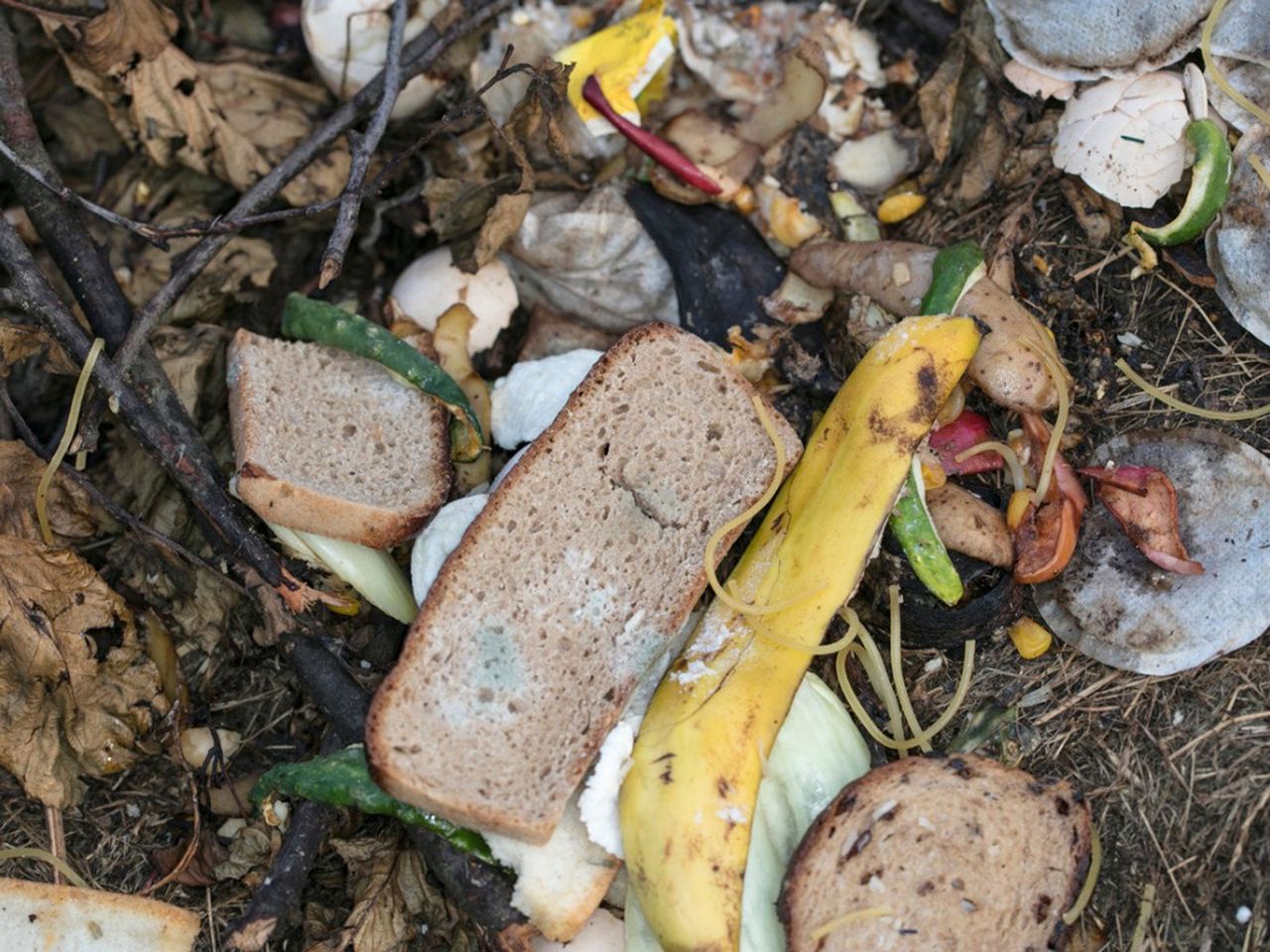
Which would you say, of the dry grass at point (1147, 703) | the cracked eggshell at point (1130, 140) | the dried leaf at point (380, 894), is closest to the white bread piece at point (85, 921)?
the dried leaf at point (380, 894)

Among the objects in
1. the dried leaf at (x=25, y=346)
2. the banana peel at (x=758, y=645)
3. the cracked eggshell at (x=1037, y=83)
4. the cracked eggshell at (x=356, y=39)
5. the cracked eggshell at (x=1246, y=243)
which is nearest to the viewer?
the banana peel at (x=758, y=645)

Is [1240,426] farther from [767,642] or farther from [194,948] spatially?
[194,948]

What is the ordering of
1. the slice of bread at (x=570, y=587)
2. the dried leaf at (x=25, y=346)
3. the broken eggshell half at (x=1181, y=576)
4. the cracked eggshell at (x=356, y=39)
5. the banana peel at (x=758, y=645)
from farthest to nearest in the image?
1. the cracked eggshell at (x=356, y=39)
2. the dried leaf at (x=25, y=346)
3. the broken eggshell half at (x=1181, y=576)
4. the slice of bread at (x=570, y=587)
5. the banana peel at (x=758, y=645)

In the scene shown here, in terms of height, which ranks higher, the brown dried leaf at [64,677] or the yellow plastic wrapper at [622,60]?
the yellow plastic wrapper at [622,60]

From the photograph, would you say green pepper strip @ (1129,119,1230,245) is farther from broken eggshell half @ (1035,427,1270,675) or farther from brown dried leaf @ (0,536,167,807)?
brown dried leaf @ (0,536,167,807)

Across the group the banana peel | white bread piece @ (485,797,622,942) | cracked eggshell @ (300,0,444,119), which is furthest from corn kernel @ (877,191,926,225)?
white bread piece @ (485,797,622,942)

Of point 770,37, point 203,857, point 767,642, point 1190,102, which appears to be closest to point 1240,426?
point 1190,102

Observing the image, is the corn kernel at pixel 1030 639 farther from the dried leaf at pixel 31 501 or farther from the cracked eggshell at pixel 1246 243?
the dried leaf at pixel 31 501
